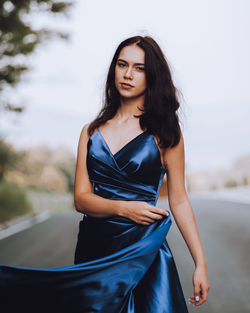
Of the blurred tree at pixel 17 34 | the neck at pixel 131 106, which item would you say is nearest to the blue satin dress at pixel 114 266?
the neck at pixel 131 106

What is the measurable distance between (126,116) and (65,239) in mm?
9144

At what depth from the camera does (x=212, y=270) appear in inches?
281

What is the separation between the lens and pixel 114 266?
1791 mm

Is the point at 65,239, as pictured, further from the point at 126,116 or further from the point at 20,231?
the point at 126,116

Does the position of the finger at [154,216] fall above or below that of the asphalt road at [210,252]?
above

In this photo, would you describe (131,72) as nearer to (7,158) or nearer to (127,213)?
(127,213)

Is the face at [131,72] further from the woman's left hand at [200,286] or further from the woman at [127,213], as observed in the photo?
the woman's left hand at [200,286]

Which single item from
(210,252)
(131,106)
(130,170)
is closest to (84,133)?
(131,106)

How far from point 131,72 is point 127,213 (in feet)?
2.17

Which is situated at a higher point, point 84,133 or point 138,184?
point 84,133

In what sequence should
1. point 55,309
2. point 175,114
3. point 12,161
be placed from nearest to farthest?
point 55,309 → point 175,114 → point 12,161

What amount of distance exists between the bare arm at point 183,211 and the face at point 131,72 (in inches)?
12.9

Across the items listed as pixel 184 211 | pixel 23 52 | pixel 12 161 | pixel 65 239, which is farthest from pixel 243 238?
pixel 12 161

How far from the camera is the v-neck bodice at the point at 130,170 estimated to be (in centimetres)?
199
